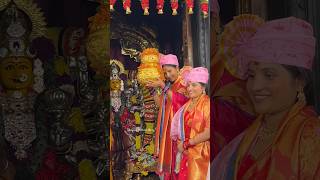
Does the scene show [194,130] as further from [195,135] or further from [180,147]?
[180,147]

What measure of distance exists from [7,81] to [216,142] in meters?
1.48

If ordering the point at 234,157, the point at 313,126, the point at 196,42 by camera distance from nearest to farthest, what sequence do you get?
the point at 313,126, the point at 234,157, the point at 196,42

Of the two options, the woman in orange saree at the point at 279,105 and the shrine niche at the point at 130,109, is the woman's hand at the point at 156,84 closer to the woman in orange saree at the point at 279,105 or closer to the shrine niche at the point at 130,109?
the shrine niche at the point at 130,109

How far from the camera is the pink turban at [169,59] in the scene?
5.14 meters

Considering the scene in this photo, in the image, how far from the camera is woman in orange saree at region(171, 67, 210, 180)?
5102 mm

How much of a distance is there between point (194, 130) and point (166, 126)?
0.98ft

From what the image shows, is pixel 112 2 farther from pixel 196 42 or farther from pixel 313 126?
pixel 313 126

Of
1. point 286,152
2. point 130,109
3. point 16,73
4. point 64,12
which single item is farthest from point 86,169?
point 130,109

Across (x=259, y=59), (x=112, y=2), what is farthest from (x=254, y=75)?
(x=112, y=2)

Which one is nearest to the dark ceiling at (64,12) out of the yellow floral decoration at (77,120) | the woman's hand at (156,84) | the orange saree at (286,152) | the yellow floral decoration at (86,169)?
the yellow floral decoration at (77,120)

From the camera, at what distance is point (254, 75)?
10.7 ft

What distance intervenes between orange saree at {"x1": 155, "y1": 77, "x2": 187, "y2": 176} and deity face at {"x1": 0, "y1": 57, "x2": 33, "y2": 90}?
209 centimetres

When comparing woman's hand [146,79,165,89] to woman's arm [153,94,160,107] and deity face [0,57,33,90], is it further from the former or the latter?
deity face [0,57,33,90]

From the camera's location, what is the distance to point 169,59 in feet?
17.0
